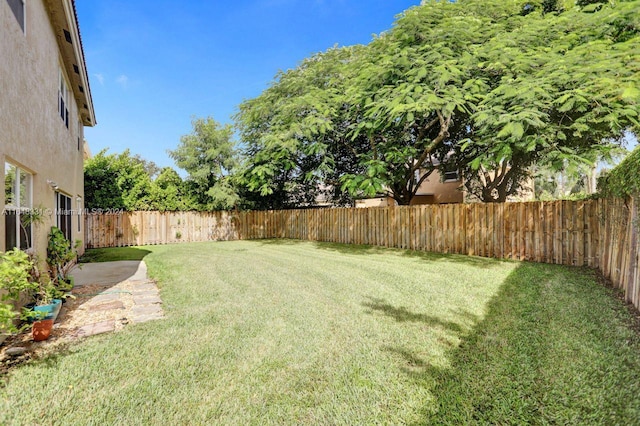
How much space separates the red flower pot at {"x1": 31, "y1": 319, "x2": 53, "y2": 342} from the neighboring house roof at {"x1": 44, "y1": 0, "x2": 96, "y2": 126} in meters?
5.93

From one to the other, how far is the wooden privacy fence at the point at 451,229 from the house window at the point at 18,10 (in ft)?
29.3

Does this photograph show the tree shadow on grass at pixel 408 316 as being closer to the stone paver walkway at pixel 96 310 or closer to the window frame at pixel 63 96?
the stone paver walkway at pixel 96 310

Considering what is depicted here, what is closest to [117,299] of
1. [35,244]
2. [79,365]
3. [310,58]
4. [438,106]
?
[35,244]

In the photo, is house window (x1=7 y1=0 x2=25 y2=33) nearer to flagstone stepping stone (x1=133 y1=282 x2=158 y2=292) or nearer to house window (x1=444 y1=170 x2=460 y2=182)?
flagstone stepping stone (x1=133 y1=282 x2=158 y2=292)

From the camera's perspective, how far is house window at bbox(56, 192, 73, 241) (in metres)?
6.89

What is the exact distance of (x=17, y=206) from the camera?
422 cm

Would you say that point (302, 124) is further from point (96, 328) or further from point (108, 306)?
point (96, 328)

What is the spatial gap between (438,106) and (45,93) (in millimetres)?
8110

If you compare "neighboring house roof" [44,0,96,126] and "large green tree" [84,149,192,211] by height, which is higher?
"neighboring house roof" [44,0,96,126]

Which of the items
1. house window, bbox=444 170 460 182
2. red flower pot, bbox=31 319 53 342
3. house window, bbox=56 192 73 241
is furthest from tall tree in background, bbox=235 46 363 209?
red flower pot, bbox=31 319 53 342

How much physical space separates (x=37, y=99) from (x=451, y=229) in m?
10.6

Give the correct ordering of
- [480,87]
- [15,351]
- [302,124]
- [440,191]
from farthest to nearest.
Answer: [440,191]
[302,124]
[480,87]
[15,351]

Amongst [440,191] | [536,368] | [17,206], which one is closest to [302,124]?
[17,206]

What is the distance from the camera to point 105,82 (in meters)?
13.3
